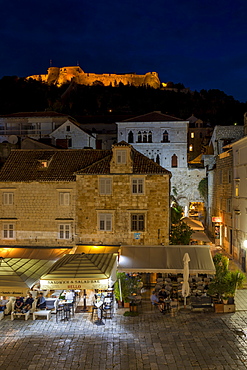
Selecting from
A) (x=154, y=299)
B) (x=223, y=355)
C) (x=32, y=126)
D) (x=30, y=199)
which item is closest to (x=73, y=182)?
(x=30, y=199)

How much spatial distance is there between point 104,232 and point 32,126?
3864 centimetres

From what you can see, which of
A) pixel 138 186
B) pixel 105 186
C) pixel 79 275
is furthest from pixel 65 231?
pixel 79 275

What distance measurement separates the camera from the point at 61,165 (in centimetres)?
2478

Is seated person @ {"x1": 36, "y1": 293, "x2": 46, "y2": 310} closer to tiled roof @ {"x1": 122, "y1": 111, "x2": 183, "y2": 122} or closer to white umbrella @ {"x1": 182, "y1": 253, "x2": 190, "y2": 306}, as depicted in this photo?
white umbrella @ {"x1": 182, "y1": 253, "x2": 190, "y2": 306}

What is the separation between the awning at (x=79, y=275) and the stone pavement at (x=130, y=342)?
6.03 ft

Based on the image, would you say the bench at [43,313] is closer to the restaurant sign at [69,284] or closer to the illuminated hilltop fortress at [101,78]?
the restaurant sign at [69,284]

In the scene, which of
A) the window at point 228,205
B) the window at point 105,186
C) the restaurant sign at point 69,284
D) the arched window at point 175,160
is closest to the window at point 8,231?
the window at point 105,186

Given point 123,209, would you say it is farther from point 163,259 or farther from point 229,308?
point 229,308

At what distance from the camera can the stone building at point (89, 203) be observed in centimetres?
2259

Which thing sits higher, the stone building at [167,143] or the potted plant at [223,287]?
the stone building at [167,143]

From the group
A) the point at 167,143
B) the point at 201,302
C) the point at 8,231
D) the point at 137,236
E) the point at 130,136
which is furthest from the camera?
the point at 130,136

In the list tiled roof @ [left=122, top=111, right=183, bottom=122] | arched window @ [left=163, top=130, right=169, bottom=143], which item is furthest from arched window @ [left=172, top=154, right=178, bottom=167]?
tiled roof @ [left=122, top=111, right=183, bottom=122]

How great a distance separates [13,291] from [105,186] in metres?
10.1

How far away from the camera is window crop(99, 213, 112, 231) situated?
22.9 m
